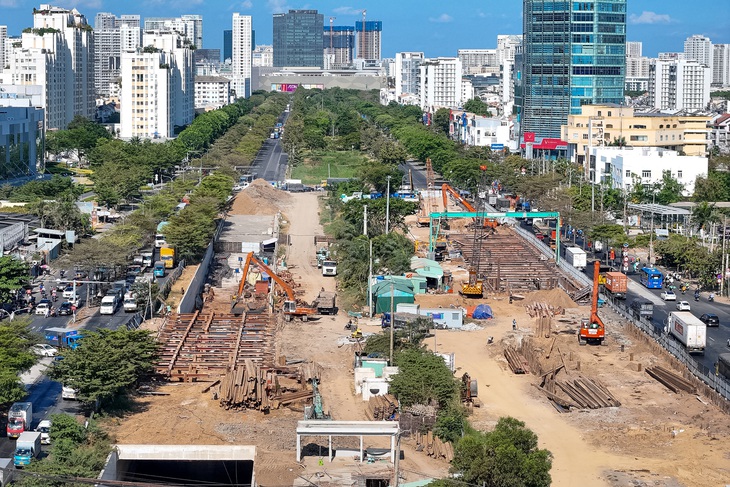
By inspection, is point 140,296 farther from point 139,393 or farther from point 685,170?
point 685,170

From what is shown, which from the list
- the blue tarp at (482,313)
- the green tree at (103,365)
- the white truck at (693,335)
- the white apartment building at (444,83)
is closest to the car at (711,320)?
the white truck at (693,335)

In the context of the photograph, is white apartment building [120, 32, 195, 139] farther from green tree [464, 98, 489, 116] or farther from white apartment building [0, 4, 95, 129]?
green tree [464, 98, 489, 116]

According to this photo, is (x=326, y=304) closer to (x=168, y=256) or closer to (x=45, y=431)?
(x=168, y=256)

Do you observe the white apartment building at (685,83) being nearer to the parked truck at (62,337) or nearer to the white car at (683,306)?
the white car at (683,306)

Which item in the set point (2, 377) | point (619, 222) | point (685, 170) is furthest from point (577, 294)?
point (685, 170)

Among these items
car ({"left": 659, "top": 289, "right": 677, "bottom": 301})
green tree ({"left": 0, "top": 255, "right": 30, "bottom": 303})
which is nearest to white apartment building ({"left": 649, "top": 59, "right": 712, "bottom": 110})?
car ({"left": 659, "top": 289, "right": 677, "bottom": 301})

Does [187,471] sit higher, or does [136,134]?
[136,134]
